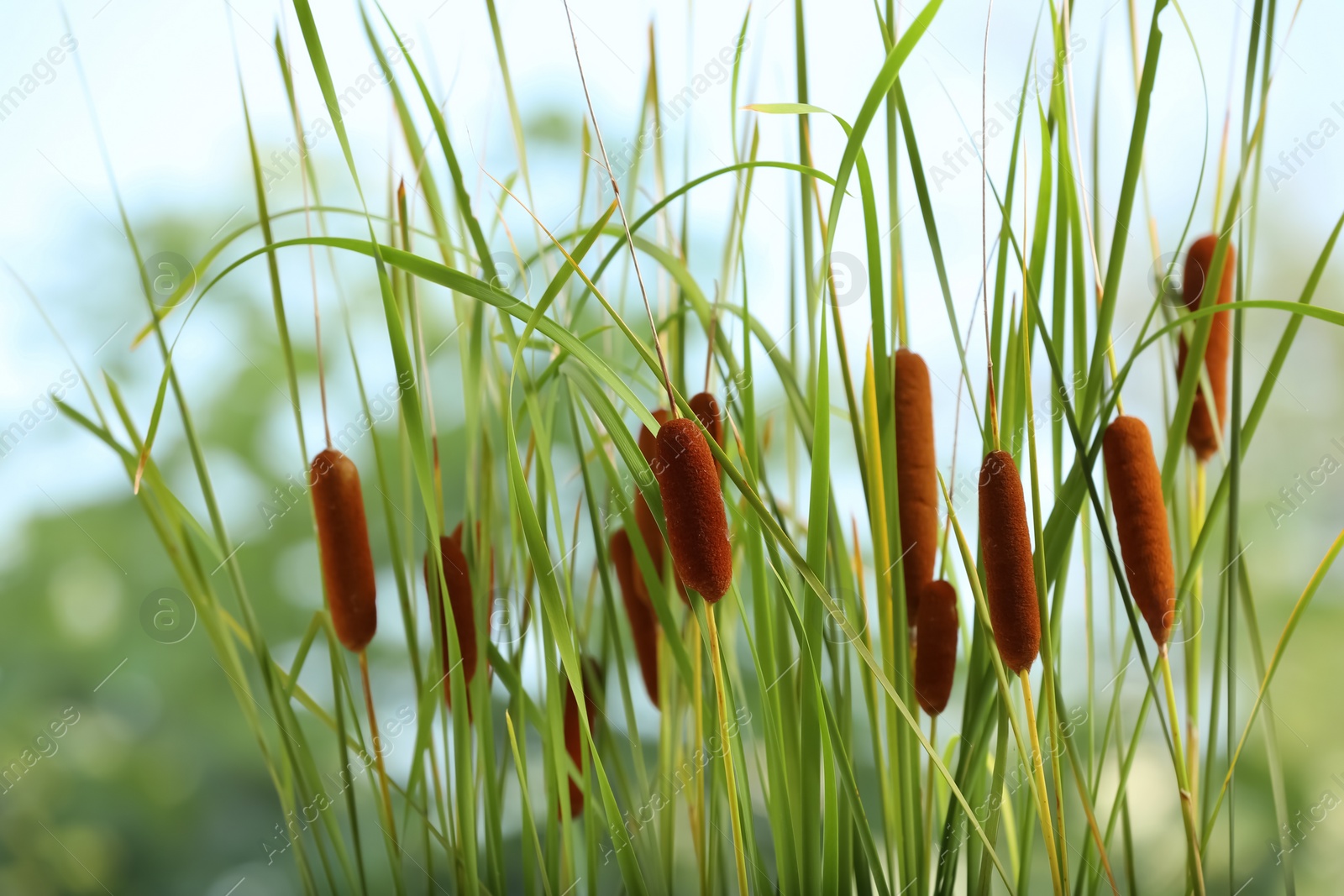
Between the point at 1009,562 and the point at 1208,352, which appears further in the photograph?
the point at 1208,352

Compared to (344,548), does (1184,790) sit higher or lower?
lower

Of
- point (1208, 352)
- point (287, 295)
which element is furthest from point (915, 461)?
point (287, 295)

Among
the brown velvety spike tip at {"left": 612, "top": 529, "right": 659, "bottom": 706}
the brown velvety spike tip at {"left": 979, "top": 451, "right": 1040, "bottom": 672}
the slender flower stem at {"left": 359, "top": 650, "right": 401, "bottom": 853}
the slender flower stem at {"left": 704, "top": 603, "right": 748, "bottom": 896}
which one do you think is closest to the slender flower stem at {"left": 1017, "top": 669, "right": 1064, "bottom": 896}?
the brown velvety spike tip at {"left": 979, "top": 451, "right": 1040, "bottom": 672}

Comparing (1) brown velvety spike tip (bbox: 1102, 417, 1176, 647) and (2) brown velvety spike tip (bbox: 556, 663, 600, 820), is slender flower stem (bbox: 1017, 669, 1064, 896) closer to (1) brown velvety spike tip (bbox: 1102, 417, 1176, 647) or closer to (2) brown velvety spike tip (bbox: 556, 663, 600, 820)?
(1) brown velvety spike tip (bbox: 1102, 417, 1176, 647)

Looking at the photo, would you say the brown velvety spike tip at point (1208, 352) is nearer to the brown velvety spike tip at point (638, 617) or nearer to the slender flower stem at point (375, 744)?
the brown velvety spike tip at point (638, 617)

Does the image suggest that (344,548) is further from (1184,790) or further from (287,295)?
(287,295)

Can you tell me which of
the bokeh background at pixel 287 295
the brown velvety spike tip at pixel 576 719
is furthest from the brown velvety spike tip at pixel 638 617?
the bokeh background at pixel 287 295

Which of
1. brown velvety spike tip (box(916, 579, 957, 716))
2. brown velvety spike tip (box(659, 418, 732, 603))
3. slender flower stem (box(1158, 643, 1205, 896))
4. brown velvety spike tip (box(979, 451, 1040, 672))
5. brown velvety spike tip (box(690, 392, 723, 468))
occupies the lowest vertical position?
slender flower stem (box(1158, 643, 1205, 896))
